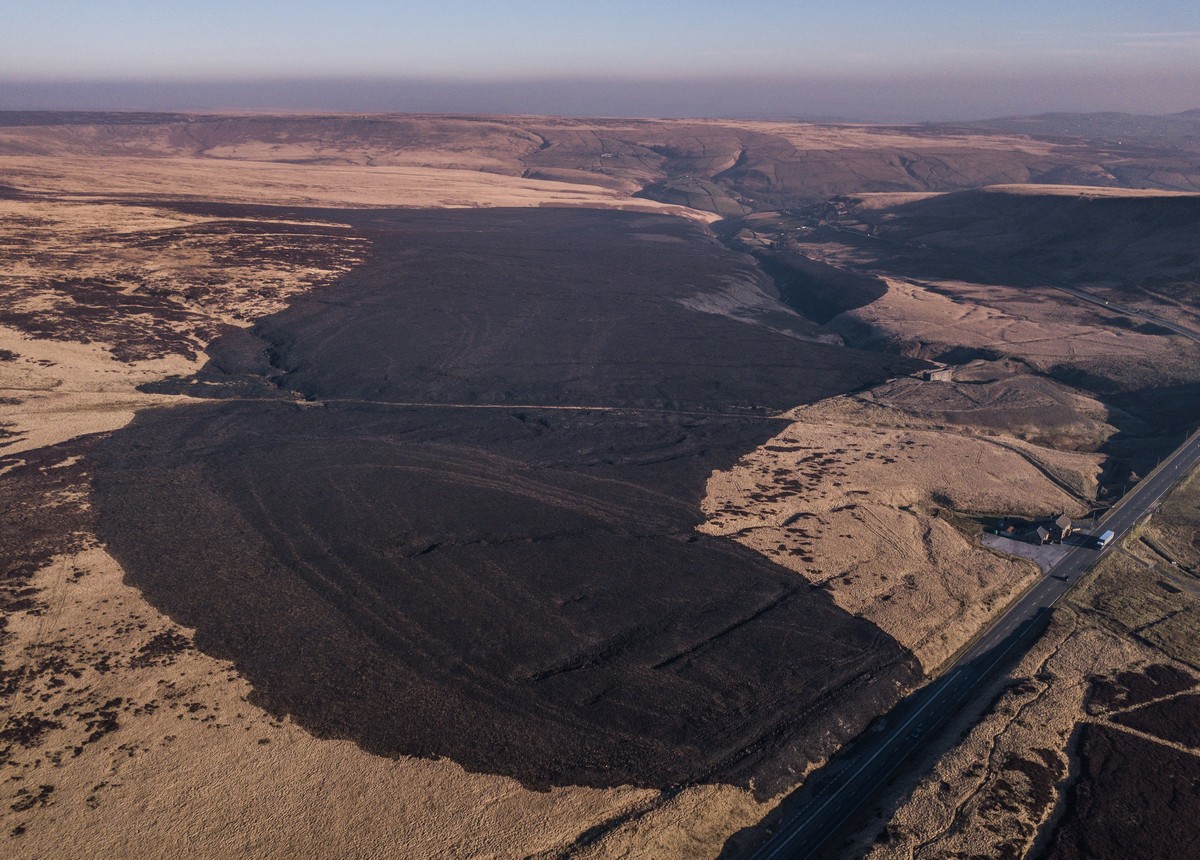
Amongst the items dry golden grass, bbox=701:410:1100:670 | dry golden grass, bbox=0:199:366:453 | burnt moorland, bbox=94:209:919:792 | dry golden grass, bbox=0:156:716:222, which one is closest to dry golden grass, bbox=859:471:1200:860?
dry golden grass, bbox=701:410:1100:670

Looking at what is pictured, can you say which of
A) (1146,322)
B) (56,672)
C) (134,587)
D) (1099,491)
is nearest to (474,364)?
(134,587)

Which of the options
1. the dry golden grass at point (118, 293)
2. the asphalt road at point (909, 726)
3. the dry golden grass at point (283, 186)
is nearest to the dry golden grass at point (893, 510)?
the asphalt road at point (909, 726)

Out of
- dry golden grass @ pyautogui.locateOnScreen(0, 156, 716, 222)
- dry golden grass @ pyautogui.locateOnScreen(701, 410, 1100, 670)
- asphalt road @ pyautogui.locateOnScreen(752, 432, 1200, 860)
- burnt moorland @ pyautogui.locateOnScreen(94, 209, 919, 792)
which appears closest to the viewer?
asphalt road @ pyautogui.locateOnScreen(752, 432, 1200, 860)

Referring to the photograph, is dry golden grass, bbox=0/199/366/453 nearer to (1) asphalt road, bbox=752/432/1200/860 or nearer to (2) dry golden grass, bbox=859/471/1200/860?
(1) asphalt road, bbox=752/432/1200/860

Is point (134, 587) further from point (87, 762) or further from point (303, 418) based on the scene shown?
point (303, 418)

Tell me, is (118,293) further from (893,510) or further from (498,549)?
(893,510)

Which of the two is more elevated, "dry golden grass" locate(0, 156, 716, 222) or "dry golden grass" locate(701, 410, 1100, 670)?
"dry golden grass" locate(0, 156, 716, 222)
